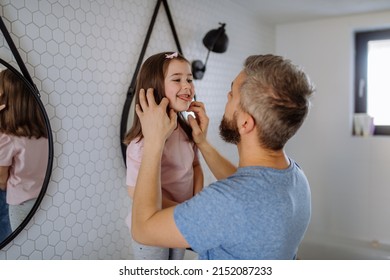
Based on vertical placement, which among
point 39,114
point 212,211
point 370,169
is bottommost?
point 370,169

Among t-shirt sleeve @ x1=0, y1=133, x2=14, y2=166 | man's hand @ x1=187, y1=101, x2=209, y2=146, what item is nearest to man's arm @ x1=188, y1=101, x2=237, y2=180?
man's hand @ x1=187, y1=101, x2=209, y2=146

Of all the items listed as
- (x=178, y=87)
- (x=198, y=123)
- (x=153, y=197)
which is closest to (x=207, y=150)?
(x=198, y=123)

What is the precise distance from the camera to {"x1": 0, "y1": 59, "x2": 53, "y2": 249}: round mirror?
77 centimetres

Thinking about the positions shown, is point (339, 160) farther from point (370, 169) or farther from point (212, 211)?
point (212, 211)

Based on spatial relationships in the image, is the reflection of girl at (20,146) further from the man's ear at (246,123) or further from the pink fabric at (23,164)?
the man's ear at (246,123)

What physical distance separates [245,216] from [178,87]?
0.42 meters

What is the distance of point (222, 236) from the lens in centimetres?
60

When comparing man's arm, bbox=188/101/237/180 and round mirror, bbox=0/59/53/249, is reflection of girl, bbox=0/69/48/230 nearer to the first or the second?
round mirror, bbox=0/59/53/249

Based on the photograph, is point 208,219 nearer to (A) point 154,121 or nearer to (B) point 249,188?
(B) point 249,188

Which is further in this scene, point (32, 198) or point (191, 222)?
point (32, 198)

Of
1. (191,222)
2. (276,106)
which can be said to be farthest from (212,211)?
(276,106)

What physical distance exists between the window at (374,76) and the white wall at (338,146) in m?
0.07

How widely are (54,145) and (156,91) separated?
0.31 metres

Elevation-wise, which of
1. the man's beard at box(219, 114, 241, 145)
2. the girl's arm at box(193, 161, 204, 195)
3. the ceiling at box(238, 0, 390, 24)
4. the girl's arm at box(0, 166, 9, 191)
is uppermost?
the ceiling at box(238, 0, 390, 24)
